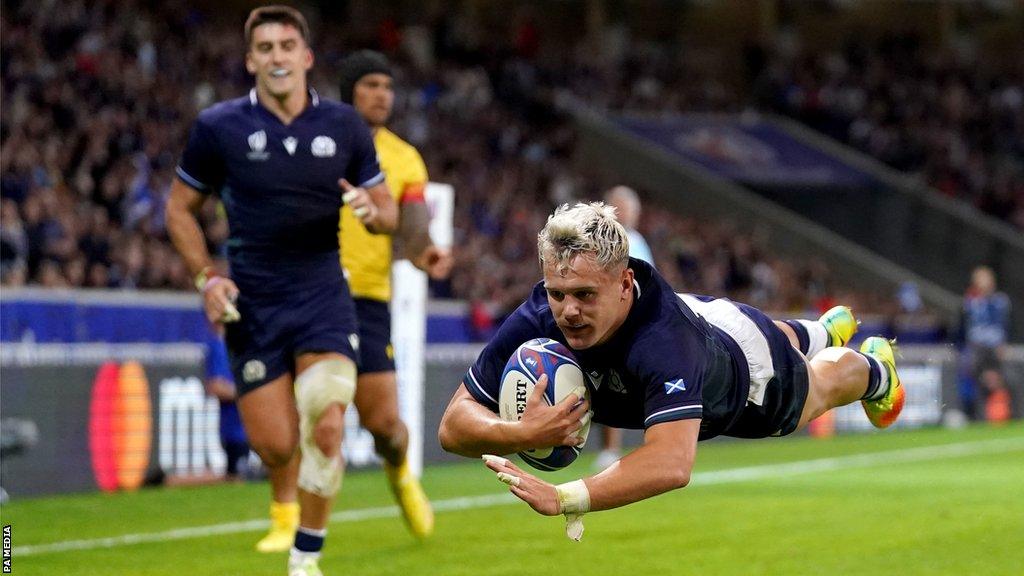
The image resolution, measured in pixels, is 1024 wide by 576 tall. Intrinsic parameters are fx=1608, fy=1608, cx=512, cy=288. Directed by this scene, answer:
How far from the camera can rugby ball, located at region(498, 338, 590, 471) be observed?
5516mm

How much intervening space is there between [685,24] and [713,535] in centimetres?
3073

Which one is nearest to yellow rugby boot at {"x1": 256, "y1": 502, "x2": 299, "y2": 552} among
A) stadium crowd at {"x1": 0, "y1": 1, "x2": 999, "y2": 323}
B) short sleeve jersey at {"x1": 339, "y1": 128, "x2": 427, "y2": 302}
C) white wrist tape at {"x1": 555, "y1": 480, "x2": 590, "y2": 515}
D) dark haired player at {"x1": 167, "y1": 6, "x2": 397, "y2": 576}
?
dark haired player at {"x1": 167, "y1": 6, "x2": 397, "y2": 576}

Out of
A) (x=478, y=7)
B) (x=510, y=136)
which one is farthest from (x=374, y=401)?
(x=478, y=7)

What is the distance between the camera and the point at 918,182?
3506cm

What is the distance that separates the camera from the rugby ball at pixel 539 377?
5516 millimetres

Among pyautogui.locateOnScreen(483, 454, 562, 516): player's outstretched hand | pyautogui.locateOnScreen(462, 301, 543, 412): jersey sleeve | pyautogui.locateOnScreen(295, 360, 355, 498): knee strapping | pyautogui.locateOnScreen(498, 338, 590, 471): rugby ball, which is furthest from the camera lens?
pyautogui.locateOnScreen(295, 360, 355, 498): knee strapping

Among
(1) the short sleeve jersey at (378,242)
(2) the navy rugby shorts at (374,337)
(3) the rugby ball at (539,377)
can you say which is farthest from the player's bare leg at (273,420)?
(3) the rugby ball at (539,377)

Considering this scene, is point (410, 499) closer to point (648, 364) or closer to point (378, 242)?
point (378, 242)

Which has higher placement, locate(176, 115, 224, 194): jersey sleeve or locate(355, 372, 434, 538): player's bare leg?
locate(176, 115, 224, 194): jersey sleeve

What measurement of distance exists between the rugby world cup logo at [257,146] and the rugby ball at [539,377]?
7.22ft

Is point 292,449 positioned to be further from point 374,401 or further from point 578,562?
point 578,562

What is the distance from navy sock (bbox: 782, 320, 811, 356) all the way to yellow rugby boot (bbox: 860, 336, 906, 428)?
1.07ft

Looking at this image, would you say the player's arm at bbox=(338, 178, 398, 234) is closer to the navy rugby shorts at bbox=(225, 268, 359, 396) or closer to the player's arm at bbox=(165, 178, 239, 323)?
the navy rugby shorts at bbox=(225, 268, 359, 396)

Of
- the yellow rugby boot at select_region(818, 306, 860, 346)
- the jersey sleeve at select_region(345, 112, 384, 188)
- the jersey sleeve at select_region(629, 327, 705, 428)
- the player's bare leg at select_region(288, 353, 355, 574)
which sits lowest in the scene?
the player's bare leg at select_region(288, 353, 355, 574)
